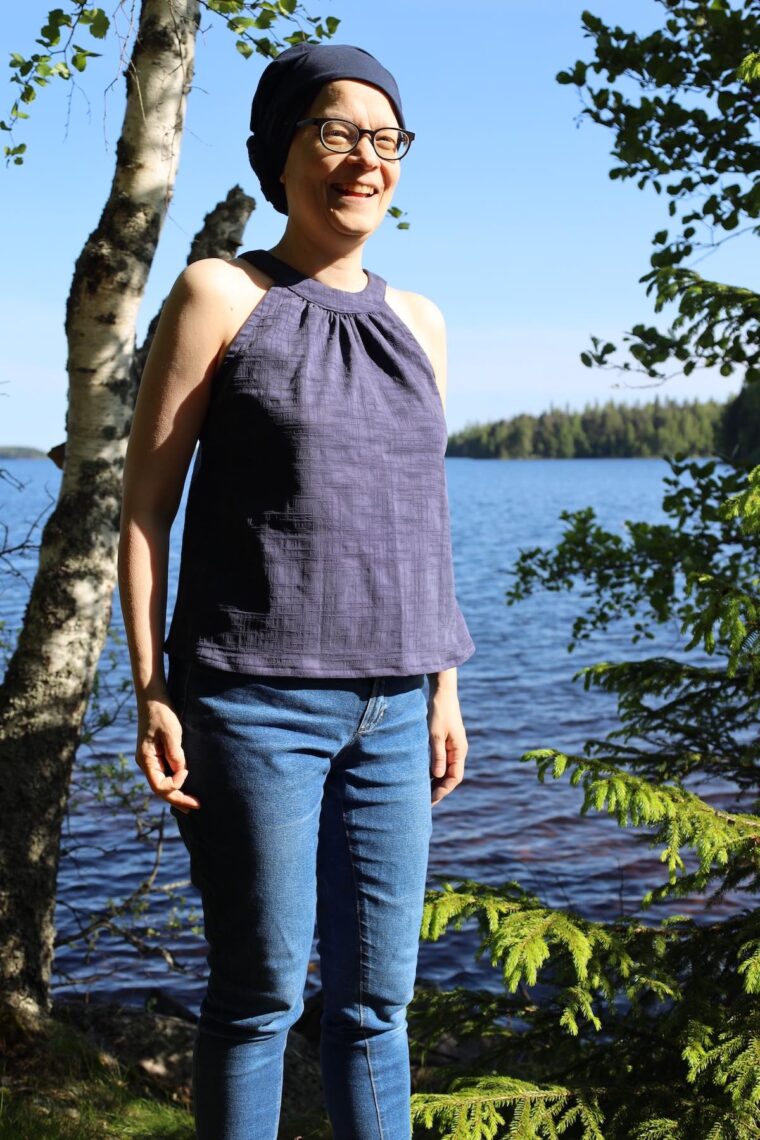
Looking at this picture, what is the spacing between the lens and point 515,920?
9.70ft

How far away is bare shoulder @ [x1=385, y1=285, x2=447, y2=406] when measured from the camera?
256 cm

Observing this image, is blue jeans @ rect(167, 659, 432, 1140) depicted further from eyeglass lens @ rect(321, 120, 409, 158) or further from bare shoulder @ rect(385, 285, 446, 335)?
eyeglass lens @ rect(321, 120, 409, 158)

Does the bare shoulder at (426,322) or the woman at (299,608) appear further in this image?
the bare shoulder at (426,322)

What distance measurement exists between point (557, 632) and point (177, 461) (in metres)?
18.2

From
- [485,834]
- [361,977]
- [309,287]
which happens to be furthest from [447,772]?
[485,834]

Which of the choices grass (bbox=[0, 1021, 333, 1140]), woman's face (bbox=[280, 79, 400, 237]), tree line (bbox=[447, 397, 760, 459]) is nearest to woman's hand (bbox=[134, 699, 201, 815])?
woman's face (bbox=[280, 79, 400, 237])

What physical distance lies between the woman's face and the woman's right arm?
0.24m

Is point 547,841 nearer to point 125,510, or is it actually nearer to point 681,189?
point 681,189

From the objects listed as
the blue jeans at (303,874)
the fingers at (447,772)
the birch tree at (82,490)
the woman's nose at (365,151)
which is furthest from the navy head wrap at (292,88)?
the birch tree at (82,490)

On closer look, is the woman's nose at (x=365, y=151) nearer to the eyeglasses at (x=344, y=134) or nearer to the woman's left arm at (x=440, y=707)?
the eyeglasses at (x=344, y=134)

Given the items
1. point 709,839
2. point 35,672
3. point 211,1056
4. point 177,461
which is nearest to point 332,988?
point 211,1056

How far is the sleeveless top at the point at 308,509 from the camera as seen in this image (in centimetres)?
223

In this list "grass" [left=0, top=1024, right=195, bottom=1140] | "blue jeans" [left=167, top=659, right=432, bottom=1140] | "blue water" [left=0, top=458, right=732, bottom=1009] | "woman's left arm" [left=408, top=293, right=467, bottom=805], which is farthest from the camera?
"blue water" [left=0, top=458, right=732, bottom=1009]

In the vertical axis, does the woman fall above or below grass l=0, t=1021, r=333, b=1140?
above
